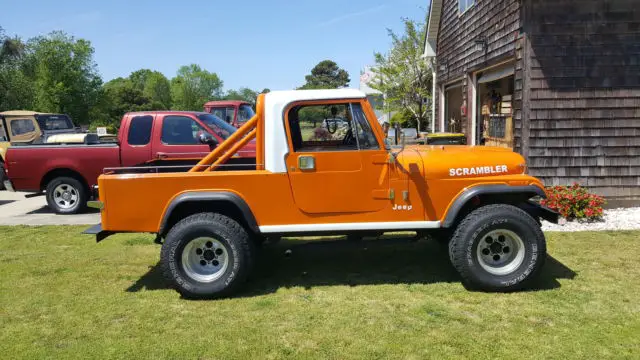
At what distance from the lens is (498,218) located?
4551 millimetres

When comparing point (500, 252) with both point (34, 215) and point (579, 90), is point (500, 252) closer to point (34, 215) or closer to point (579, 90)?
point (579, 90)

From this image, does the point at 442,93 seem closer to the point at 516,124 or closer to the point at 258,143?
the point at 516,124

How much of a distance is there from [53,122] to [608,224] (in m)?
15.3

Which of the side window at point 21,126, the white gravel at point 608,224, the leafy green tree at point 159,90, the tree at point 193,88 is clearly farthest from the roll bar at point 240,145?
the leafy green tree at point 159,90

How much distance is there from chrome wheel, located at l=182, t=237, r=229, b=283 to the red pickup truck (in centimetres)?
376

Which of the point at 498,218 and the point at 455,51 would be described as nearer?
the point at 498,218

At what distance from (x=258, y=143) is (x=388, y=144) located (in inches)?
50.8

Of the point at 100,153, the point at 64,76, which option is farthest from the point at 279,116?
the point at 64,76

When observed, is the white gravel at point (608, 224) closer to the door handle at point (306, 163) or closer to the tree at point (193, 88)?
the door handle at point (306, 163)

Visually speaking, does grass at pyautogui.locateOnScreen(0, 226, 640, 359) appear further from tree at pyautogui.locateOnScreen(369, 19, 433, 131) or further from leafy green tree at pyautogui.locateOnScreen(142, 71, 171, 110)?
leafy green tree at pyautogui.locateOnScreen(142, 71, 171, 110)

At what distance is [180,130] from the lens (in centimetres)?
880

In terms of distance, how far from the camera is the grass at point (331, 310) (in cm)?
366

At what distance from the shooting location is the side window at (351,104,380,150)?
4.65 meters

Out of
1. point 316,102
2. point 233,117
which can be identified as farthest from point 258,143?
point 233,117
